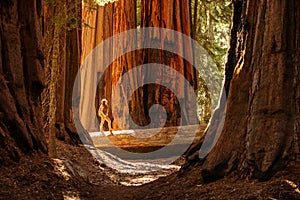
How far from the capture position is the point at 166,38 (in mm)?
16422

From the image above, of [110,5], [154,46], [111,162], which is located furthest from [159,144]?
[110,5]

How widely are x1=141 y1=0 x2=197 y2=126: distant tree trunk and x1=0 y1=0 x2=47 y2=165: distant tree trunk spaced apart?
31.7ft

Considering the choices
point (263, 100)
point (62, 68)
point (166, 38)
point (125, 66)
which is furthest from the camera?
point (125, 66)

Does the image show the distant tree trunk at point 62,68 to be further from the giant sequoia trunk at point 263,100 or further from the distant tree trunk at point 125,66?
the distant tree trunk at point 125,66

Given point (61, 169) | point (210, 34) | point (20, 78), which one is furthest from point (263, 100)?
point (210, 34)

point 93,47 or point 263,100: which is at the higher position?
point 93,47

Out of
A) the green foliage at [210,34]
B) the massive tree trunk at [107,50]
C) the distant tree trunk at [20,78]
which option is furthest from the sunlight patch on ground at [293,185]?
the green foliage at [210,34]

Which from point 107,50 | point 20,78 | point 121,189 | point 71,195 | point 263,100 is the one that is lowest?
point 121,189

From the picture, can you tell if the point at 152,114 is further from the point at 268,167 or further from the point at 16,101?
the point at 268,167

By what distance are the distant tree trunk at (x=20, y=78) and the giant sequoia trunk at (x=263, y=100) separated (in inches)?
84.1

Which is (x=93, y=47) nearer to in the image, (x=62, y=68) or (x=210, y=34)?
(x=210, y=34)

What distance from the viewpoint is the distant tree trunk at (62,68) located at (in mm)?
8745

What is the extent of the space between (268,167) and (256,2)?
199 centimetres

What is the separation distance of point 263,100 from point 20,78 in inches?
116
